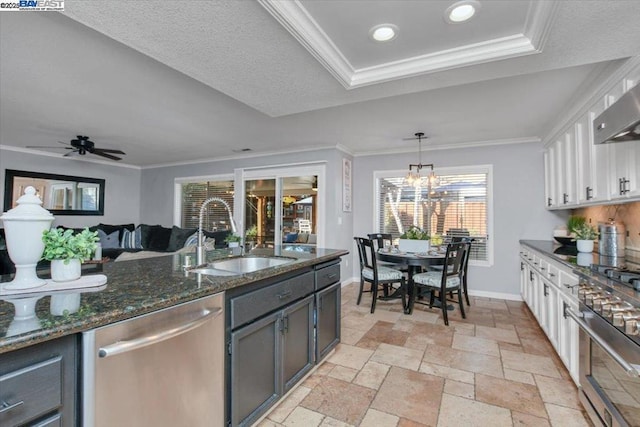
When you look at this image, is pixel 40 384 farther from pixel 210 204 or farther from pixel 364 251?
pixel 210 204

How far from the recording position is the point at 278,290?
1946 millimetres

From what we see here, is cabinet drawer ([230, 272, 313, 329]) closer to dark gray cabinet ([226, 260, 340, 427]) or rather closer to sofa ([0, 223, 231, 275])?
dark gray cabinet ([226, 260, 340, 427])

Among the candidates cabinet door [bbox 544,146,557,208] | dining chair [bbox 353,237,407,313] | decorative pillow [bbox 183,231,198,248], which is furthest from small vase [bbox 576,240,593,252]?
decorative pillow [bbox 183,231,198,248]

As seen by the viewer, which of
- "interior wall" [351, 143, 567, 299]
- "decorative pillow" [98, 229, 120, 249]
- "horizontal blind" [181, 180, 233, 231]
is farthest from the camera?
"horizontal blind" [181, 180, 233, 231]

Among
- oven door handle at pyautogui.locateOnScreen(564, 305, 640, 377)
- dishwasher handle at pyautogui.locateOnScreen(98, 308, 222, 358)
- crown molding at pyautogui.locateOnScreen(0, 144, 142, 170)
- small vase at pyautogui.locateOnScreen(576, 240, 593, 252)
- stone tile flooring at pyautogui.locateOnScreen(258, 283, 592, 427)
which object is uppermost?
crown molding at pyautogui.locateOnScreen(0, 144, 142, 170)

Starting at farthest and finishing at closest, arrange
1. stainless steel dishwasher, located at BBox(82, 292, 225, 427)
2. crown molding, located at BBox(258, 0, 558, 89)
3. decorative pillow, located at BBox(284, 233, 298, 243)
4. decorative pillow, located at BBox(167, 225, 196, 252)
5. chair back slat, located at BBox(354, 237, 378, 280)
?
decorative pillow, located at BBox(167, 225, 196, 252) → decorative pillow, located at BBox(284, 233, 298, 243) → chair back slat, located at BBox(354, 237, 378, 280) → crown molding, located at BBox(258, 0, 558, 89) → stainless steel dishwasher, located at BBox(82, 292, 225, 427)

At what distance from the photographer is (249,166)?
6.12 metres

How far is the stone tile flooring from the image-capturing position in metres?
1.96

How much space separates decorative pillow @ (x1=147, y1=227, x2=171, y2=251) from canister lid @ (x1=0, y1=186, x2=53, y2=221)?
17.0 ft

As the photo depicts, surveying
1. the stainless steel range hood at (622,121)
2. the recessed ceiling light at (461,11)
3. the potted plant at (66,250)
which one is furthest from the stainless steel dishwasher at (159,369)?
the stainless steel range hood at (622,121)

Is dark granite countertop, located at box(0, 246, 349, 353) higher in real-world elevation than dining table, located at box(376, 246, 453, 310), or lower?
higher

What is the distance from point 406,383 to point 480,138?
377 centimetres

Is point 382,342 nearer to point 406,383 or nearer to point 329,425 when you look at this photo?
point 406,383

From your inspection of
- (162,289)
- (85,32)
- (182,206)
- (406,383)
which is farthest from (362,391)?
(182,206)
